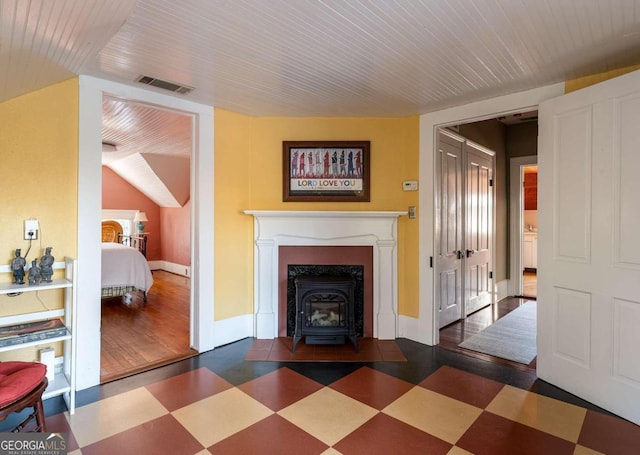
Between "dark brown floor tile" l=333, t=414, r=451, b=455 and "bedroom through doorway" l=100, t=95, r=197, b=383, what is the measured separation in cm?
178

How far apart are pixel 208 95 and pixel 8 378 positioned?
231 centimetres

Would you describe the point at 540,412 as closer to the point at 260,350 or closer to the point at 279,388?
the point at 279,388

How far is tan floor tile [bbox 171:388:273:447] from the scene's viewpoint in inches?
74.5

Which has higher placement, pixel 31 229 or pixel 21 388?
pixel 31 229

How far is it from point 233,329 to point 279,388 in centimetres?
110

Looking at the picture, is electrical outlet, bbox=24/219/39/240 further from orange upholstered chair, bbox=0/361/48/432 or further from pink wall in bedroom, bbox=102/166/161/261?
pink wall in bedroom, bbox=102/166/161/261

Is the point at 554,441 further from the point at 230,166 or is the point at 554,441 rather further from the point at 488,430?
the point at 230,166

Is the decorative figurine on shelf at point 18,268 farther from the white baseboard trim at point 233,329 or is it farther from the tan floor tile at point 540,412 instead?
the tan floor tile at point 540,412

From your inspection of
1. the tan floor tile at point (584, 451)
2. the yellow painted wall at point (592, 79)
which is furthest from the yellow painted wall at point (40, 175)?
the yellow painted wall at point (592, 79)

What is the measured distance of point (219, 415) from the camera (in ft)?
6.76

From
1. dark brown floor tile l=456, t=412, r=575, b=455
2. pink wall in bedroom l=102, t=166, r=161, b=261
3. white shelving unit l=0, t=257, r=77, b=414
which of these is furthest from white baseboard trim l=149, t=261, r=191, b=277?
dark brown floor tile l=456, t=412, r=575, b=455

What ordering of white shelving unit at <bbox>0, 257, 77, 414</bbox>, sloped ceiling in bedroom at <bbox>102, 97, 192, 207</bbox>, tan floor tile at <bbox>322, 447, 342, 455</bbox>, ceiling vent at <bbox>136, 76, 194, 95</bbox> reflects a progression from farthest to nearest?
sloped ceiling in bedroom at <bbox>102, 97, 192, 207</bbox>
ceiling vent at <bbox>136, 76, 194, 95</bbox>
white shelving unit at <bbox>0, 257, 77, 414</bbox>
tan floor tile at <bbox>322, 447, 342, 455</bbox>

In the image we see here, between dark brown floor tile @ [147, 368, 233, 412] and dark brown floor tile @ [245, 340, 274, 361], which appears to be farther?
dark brown floor tile @ [245, 340, 274, 361]

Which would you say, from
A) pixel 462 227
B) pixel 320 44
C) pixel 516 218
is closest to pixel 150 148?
pixel 320 44
